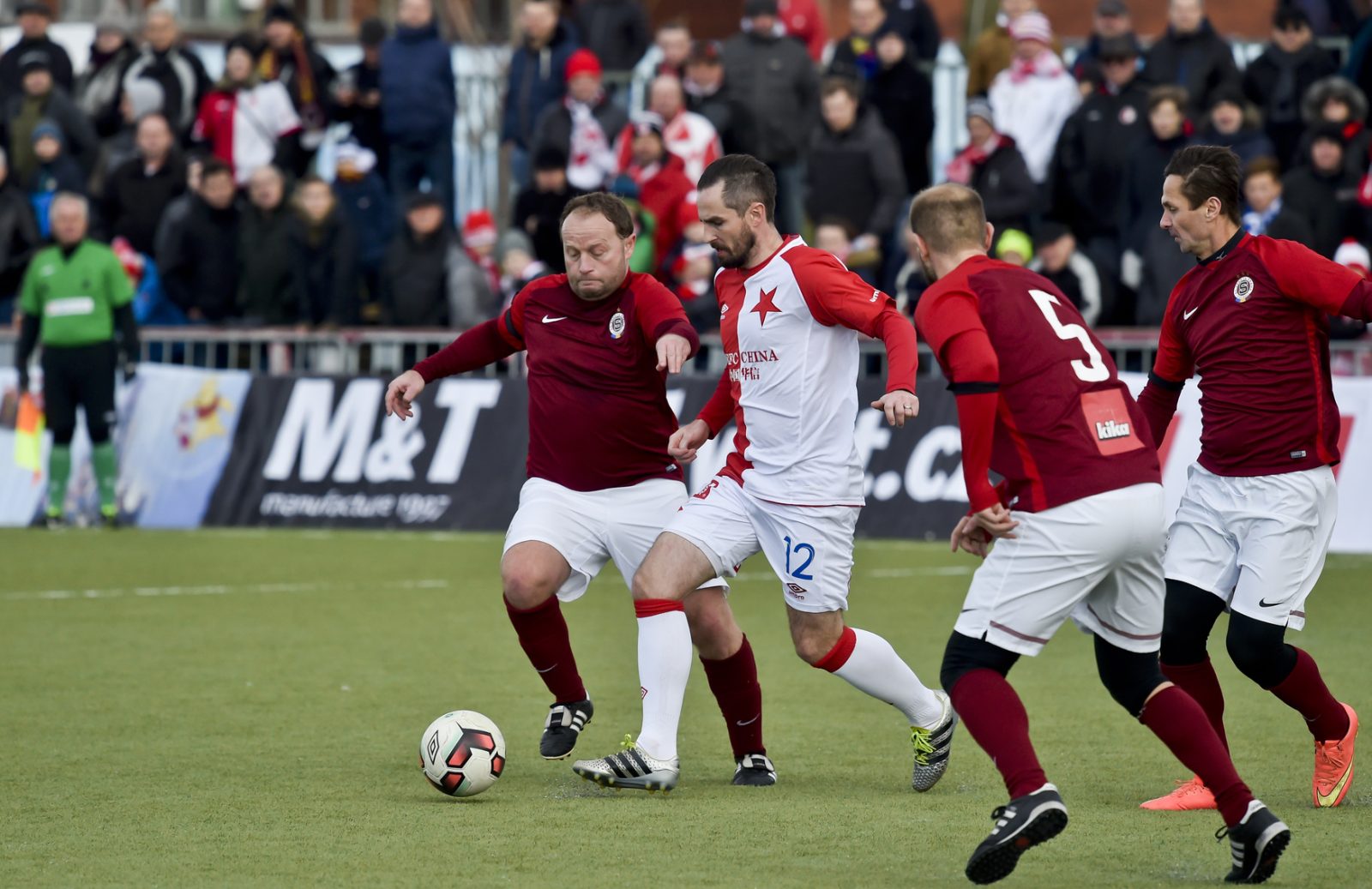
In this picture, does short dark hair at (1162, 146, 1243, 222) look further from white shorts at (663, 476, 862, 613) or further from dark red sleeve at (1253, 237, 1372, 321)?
white shorts at (663, 476, 862, 613)

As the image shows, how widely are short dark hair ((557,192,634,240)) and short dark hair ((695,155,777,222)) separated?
484 mm

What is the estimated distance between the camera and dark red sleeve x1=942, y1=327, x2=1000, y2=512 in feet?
18.2

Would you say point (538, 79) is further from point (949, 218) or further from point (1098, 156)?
point (949, 218)

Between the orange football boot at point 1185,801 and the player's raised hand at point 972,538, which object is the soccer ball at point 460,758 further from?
the orange football boot at point 1185,801

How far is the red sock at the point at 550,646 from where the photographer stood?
7.41 metres

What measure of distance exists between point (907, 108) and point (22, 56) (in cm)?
907

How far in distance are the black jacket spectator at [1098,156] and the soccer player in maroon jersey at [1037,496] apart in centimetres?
1018

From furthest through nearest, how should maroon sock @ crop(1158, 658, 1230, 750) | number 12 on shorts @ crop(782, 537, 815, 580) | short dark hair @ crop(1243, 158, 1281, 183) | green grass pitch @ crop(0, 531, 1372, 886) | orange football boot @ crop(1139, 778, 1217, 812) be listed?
1. short dark hair @ crop(1243, 158, 1281, 183)
2. number 12 on shorts @ crop(782, 537, 815, 580)
3. maroon sock @ crop(1158, 658, 1230, 750)
4. orange football boot @ crop(1139, 778, 1217, 812)
5. green grass pitch @ crop(0, 531, 1372, 886)

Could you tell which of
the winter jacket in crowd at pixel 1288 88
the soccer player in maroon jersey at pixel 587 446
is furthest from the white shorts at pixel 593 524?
the winter jacket in crowd at pixel 1288 88

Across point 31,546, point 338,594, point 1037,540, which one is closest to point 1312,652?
point 1037,540

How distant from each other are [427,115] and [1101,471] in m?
13.5

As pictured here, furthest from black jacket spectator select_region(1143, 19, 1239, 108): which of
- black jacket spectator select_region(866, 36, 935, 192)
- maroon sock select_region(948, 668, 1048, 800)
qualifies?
maroon sock select_region(948, 668, 1048, 800)

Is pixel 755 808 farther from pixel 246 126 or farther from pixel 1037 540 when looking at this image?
pixel 246 126

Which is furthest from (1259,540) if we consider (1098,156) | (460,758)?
(1098,156)
